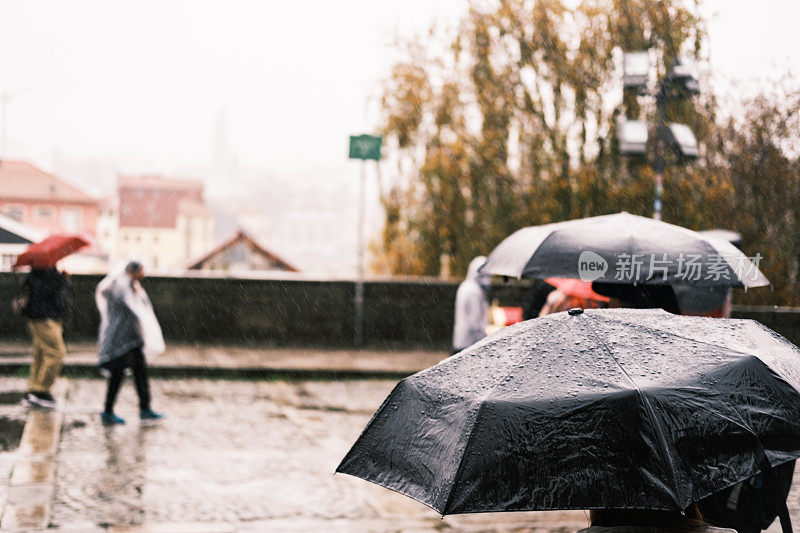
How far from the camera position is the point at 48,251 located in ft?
30.4

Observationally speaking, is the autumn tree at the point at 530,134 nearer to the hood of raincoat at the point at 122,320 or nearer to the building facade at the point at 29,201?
the building facade at the point at 29,201

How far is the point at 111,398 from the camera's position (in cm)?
879

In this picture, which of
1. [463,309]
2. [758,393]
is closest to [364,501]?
[463,309]

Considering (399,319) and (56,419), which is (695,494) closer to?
(56,419)

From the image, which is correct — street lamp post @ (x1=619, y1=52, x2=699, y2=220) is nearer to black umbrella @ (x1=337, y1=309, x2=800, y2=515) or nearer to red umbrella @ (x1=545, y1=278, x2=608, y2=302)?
red umbrella @ (x1=545, y1=278, x2=608, y2=302)

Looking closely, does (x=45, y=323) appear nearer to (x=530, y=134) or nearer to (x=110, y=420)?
(x=110, y=420)

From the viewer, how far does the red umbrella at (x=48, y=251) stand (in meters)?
9.23

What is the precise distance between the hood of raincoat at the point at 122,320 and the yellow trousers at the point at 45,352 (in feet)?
2.47

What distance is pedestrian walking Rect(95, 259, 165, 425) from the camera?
879cm

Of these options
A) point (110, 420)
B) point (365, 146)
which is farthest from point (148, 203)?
point (110, 420)

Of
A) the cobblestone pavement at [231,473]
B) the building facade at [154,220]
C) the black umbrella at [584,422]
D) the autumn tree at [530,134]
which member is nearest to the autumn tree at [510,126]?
the autumn tree at [530,134]

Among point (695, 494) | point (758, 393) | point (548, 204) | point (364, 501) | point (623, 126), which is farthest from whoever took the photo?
point (548, 204)

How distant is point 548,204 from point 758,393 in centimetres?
1939

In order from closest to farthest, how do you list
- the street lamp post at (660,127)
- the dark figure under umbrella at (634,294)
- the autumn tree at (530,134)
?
the dark figure under umbrella at (634,294) < the street lamp post at (660,127) < the autumn tree at (530,134)
